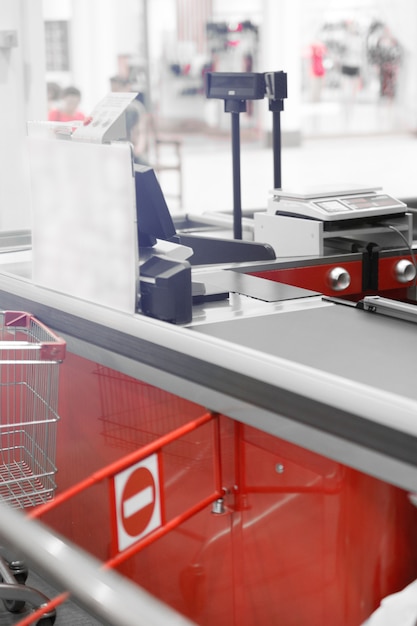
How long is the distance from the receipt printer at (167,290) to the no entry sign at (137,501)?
34cm

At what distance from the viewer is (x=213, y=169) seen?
15.2 metres

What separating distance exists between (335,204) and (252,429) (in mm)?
1365

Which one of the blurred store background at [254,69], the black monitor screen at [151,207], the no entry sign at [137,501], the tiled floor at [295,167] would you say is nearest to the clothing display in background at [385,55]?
the blurred store background at [254,69]

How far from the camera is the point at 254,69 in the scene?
19.1m

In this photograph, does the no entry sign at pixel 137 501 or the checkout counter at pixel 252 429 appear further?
the no entry sign at pixel 137 501

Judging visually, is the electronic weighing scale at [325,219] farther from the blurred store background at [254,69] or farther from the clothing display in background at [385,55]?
the clothing display in background at [385,55]

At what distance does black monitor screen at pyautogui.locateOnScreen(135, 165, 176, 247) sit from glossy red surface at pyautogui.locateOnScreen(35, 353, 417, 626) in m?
0.37

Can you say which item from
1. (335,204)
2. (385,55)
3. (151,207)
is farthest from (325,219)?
(385,55)

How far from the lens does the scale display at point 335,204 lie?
3.14 metres

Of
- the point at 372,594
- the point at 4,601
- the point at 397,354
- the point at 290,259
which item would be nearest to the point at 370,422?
the point at 397,354

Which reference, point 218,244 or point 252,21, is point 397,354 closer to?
point 218,244

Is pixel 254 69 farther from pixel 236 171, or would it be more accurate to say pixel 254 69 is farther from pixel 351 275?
pixel 351 275

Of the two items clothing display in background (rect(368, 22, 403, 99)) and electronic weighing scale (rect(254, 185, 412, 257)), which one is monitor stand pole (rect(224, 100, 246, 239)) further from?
clothing display in background (rect(368, 22, 403, 99))

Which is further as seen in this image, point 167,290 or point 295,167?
point 295,167
